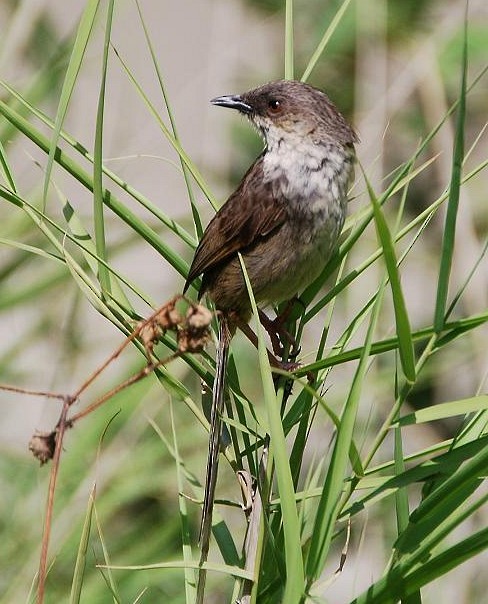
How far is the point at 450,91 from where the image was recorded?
4551 millimetres

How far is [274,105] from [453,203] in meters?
1.66

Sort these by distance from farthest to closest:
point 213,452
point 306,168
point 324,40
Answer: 1. point 306,168
2. point 324,40
3. point 213,452

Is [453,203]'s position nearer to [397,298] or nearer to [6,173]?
[397,298]

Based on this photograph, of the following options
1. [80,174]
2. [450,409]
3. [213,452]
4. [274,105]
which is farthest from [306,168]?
[450,409]

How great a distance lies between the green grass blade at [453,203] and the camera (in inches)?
53.5

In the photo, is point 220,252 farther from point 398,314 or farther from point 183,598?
point 398,314

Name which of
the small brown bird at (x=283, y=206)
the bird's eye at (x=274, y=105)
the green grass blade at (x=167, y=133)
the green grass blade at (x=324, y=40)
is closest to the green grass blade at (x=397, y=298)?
the green grass blade at (x=167, y=133)

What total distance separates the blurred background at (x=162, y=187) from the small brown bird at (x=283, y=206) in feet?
0.46

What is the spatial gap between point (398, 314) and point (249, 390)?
2665 millimetres

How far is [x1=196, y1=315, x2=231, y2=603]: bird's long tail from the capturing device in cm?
155

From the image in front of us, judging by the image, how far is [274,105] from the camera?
296 centimetres

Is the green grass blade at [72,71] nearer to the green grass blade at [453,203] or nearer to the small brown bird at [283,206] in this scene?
the green grass blade at [453,203]

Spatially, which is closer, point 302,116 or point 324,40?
point 324,40

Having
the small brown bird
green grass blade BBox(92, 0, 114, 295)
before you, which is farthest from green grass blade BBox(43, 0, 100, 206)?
the small brown bird
